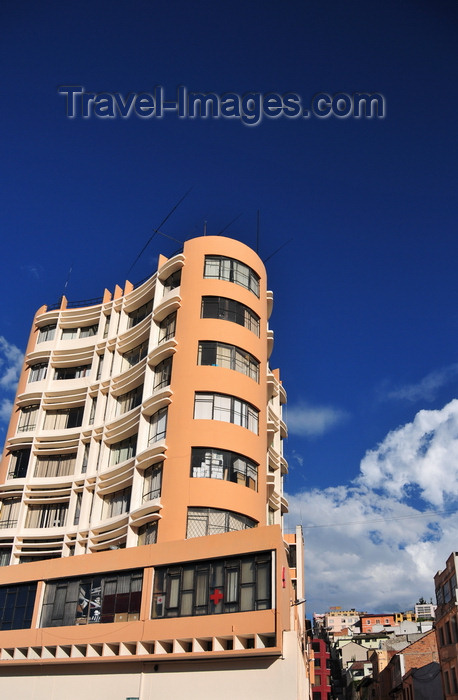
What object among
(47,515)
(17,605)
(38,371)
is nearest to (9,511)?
(47,515)

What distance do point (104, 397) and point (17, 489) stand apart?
9933mm

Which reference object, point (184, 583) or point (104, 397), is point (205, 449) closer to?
point (184, 583)

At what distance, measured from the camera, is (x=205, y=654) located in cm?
2886

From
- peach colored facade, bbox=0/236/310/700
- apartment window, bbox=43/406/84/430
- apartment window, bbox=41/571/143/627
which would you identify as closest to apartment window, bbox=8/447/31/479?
peach colored facade, bbox=0/236/310/700

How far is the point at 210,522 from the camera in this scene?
35.9 meters

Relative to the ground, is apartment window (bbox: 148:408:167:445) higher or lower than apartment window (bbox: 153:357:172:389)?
lower

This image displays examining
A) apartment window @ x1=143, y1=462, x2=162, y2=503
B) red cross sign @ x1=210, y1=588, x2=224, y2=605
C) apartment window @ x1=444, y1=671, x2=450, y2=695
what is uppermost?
apartment window @ x1=143, y1=462, x2=162, y2=503

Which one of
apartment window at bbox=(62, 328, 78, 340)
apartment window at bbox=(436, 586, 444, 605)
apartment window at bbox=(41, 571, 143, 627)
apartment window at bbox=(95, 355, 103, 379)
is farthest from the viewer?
apartment window at bbox=(62, 328, 78, 340)

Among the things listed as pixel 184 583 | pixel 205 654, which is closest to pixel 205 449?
pixel 184 583

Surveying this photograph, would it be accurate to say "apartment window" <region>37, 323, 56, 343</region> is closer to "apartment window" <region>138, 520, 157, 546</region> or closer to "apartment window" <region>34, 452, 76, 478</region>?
"apartment window" <region>34, 452, 76, 478</region>

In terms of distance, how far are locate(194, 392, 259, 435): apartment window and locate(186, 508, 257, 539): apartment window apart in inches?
230

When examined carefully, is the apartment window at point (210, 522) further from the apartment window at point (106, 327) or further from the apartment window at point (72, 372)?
the apartment window at point (106, 327)

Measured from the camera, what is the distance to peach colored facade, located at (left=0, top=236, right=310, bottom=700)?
98.2 feet

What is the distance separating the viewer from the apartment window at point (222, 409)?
39281mm
